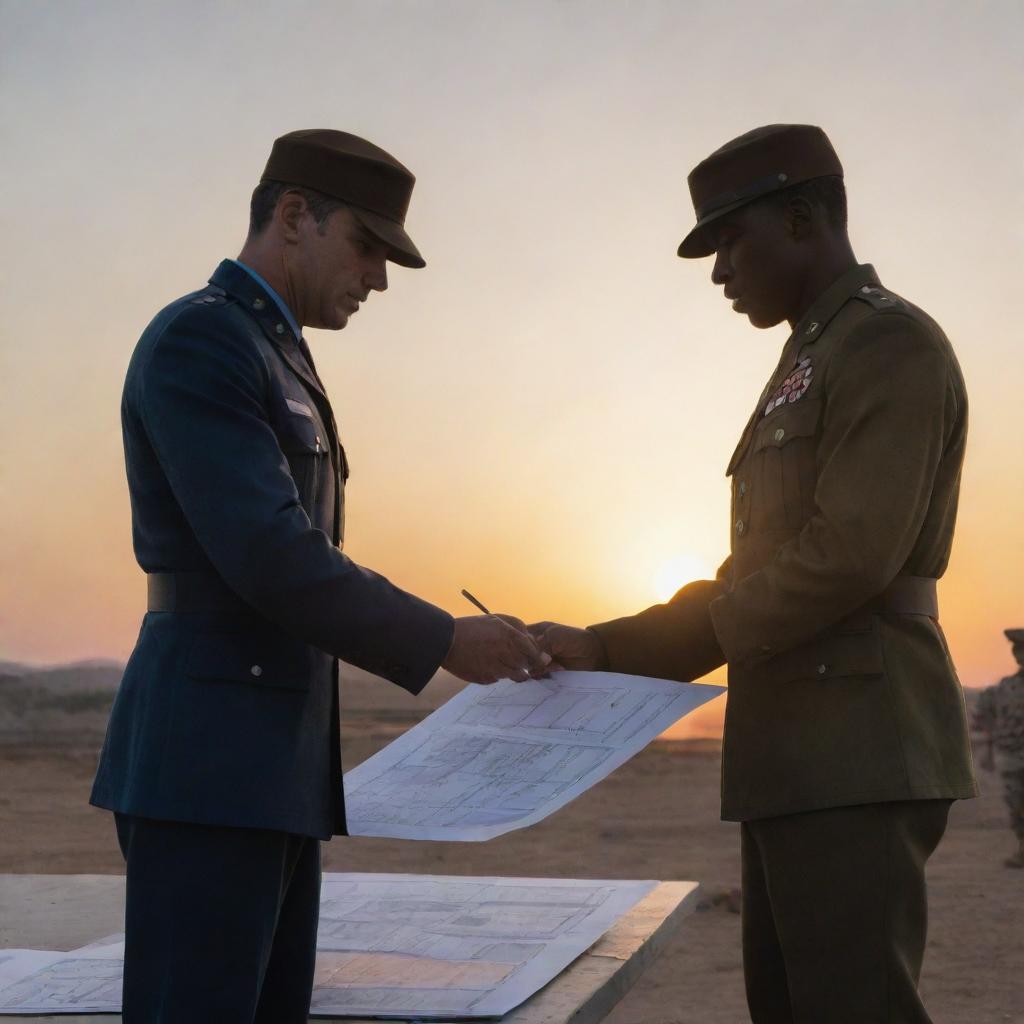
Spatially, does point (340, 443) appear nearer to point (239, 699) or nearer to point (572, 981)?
point (239, 699)

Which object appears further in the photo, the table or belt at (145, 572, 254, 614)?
the table

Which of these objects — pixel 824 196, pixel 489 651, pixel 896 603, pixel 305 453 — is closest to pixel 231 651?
pixel 305 453

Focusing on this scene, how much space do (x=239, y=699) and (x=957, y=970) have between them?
6.57 meters

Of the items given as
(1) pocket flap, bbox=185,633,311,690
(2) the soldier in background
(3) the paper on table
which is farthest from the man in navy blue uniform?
(2) the soldier in background

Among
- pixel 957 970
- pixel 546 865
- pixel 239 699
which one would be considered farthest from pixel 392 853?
pixel 239 699

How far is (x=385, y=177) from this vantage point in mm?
2484

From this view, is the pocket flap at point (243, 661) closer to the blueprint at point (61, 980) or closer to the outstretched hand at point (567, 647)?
the outstretched hand at point (567, 647)

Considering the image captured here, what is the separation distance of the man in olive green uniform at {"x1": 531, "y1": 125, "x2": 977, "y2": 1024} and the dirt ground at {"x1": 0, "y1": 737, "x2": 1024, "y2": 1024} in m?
4.34

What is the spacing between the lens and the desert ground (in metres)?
7.03

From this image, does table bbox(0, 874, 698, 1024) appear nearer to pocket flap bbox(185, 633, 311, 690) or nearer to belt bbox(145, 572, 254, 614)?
pocket flap bbox(185, 633, 311, 690)

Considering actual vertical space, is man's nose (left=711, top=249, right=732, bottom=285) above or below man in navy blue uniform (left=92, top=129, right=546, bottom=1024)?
above

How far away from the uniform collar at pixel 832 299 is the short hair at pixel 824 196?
0.13 m

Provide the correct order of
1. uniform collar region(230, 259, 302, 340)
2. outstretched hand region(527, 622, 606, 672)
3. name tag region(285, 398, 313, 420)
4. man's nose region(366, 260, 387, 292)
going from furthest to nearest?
outstretched hand region(527, 622, 606, 672), man's nose region(366, 260, 387, 292), uniform collar region(230, 259, 302, 340), name tag region(285, 398, 313, 420)

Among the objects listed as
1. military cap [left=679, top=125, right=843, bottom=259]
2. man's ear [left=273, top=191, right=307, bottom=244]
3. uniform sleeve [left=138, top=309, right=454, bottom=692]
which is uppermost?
military cap [left=679, top=125, right=843, bottom=259]
